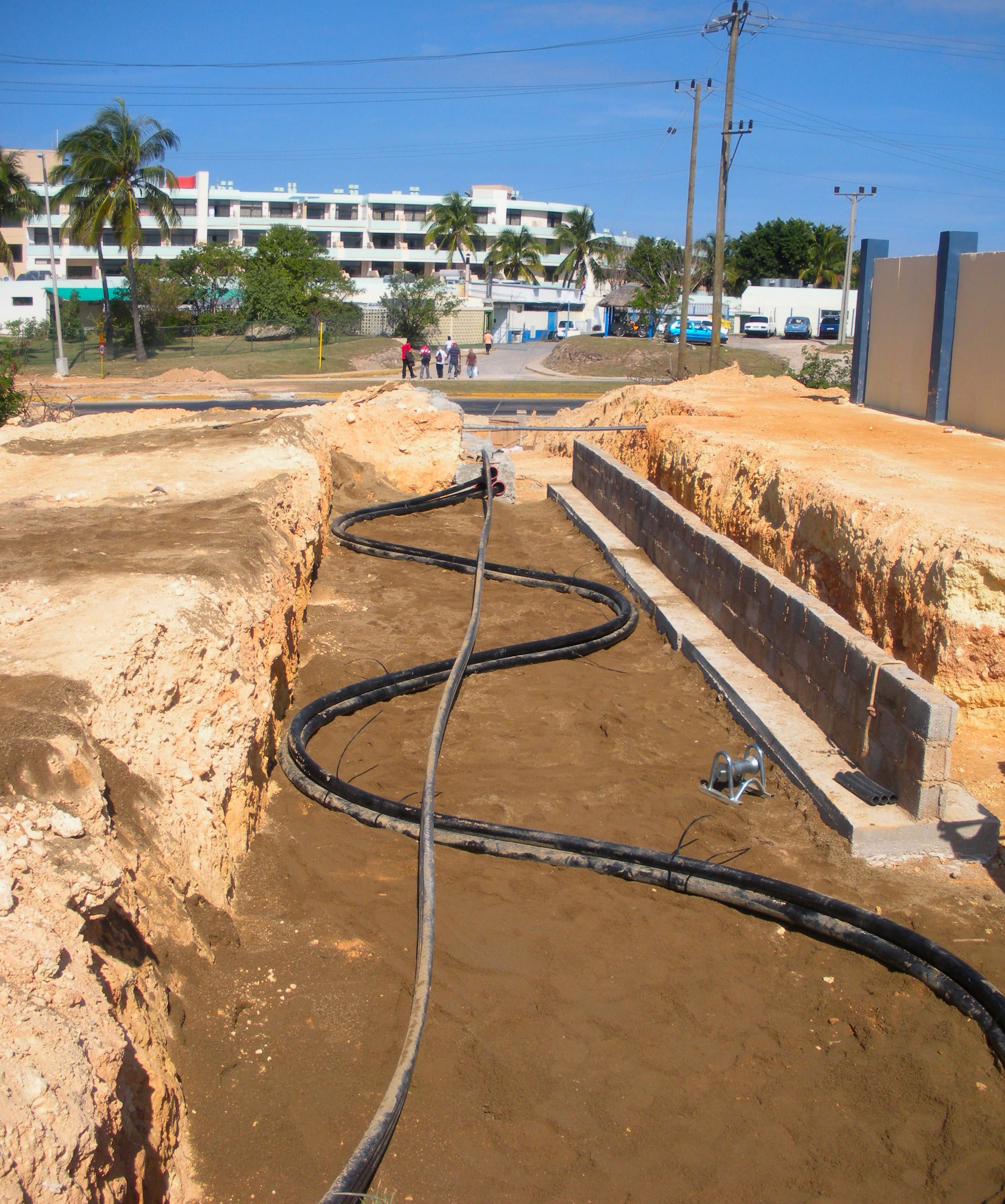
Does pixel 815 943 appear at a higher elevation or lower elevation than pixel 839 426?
lower

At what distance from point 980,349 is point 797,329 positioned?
45462 mm

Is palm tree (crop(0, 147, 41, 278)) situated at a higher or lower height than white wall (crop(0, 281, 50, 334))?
higher

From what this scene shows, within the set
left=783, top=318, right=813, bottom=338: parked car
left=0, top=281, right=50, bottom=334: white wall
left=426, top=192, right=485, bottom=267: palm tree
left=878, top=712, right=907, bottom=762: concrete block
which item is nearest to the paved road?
left=878, top=712, right=907, bottom=762: concrete block

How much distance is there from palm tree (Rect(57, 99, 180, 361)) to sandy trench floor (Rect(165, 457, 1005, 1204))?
3623 centimetres

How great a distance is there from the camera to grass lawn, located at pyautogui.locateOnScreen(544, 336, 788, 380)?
38969 mm

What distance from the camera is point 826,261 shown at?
70.9 m

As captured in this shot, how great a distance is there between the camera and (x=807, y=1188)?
312 cm

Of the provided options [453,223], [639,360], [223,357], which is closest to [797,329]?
[639,360]

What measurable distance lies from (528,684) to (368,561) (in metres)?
3.64

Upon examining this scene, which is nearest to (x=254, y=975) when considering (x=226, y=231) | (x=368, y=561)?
(x=368, y=561)

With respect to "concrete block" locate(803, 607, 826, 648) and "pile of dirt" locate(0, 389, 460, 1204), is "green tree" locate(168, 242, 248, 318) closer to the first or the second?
"pile of dirt" locate(0, 389, 460, 1204)

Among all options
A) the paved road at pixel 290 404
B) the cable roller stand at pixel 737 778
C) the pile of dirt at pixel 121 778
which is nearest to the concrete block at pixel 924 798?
the cable roller stand at pixel 737 778

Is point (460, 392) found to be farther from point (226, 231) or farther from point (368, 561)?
point (226, 231)

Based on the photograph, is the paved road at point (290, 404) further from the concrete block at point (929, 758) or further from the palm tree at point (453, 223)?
the palm tree at point (453, 223)
